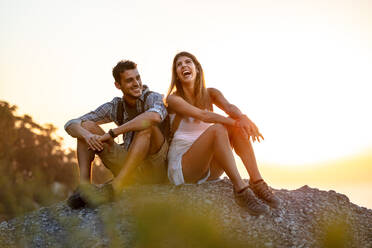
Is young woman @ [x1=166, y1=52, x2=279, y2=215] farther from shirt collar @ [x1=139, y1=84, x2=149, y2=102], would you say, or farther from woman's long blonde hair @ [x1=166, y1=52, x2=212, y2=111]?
shirt collar @ [x1=139, y1=84, x2=149, y2=102]

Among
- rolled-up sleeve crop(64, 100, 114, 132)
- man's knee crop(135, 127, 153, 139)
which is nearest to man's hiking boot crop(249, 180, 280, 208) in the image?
man's knee crop(135, 127, 153, 139)

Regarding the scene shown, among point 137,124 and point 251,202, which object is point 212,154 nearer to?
point 251,202

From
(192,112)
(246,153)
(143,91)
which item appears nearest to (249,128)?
(246,153)

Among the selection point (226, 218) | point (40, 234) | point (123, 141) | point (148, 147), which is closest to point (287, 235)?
point (226, 218)

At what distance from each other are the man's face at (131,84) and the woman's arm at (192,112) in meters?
0.45

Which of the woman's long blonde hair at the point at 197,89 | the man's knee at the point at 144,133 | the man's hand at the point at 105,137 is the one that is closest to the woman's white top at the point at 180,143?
the woman's long blonde hair at the point at 197,89

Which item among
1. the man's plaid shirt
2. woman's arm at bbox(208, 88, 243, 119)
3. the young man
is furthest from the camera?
the man's plaid shirt

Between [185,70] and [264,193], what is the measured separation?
2.01m

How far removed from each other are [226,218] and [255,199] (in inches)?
16.9

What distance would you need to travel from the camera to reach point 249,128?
209 inches

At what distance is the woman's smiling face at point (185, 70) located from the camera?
604cm

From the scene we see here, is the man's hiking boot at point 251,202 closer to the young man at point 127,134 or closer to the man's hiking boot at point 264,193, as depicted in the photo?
the man's hiking boot at point 264,193

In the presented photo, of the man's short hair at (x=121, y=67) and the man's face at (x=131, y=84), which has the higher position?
the man's short hair at (x=121, y=67)

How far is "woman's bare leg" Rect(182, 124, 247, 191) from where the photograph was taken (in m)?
5.17
